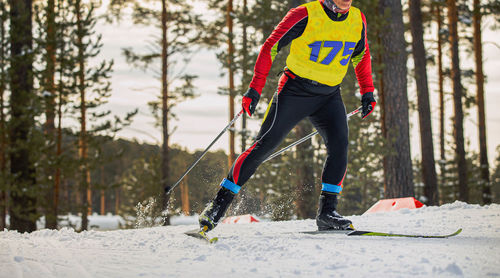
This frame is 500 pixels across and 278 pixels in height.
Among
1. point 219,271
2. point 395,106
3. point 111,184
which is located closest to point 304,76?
point 219,271

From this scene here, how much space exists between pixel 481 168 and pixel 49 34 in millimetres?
14097

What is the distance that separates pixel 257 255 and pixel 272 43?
5.42ft

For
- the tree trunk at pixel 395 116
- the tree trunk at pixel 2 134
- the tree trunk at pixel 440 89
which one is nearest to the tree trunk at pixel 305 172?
the tree trunk at pixel 395 116

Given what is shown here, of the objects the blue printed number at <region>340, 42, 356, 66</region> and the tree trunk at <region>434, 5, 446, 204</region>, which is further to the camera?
the tree trunk at <region>434, 5, 446, 204</region>

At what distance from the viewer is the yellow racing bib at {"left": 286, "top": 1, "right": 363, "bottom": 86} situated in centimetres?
338

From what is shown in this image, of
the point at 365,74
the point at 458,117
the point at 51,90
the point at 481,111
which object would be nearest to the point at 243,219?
the point at 365,74

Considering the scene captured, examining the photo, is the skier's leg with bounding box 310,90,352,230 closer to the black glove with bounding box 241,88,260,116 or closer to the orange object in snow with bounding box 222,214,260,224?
the black glove with bounding box 241,88,260,116

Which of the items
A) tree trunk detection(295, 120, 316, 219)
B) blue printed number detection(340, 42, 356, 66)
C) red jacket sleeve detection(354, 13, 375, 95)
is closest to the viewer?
blue printed number detection(340, 42, 356, 66)

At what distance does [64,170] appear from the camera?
1140cm

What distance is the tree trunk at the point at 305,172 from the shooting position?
11663mm

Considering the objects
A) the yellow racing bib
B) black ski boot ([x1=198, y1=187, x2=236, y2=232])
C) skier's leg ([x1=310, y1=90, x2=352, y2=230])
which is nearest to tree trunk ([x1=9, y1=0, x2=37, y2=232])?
black ski boot ([x1=198, y1=187, x2=236, y2=232])

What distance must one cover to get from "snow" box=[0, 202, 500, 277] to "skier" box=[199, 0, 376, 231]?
38 cm

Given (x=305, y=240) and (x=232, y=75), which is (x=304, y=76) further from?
(x=232, y=75)

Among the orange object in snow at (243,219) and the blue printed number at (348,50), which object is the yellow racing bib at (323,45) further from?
the orange object in snow at (243,219)
